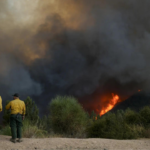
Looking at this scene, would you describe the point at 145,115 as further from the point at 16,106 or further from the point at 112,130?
the point at 16,106

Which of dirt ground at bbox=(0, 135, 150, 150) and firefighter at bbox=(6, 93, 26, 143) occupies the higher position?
firefighter at bbox=(6, 93, 26, 143)

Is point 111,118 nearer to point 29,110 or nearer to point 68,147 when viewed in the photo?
point 68,147

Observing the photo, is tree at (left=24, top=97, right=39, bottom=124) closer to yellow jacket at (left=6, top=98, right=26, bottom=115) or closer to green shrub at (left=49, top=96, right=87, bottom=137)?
green shrub at (left=49, top=96, right=87, bottom=137)

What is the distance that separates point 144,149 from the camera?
37.4 ft

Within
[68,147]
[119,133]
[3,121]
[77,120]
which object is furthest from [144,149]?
[3,121]

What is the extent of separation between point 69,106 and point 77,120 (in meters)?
1.94

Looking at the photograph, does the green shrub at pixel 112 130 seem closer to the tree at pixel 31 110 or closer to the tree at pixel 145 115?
the tree at pixel 145 115

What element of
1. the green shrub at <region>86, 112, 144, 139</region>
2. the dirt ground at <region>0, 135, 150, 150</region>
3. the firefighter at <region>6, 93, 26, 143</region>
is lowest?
the dirt ground at <region>0, 135, 150, 150</region>

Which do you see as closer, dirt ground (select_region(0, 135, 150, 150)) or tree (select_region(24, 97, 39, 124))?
dirt ground (select_region(0, 135, 150, 150))

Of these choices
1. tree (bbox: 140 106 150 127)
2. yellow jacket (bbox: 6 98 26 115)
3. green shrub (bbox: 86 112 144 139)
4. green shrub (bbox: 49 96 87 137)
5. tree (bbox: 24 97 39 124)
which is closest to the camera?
yellow jacket (bbox: 6 98 26 115)

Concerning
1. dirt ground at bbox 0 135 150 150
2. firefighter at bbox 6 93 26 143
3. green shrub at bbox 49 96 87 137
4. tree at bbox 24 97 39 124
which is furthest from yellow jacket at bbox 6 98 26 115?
tree at bbox 24 97 39 124

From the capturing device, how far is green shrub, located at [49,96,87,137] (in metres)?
24.6

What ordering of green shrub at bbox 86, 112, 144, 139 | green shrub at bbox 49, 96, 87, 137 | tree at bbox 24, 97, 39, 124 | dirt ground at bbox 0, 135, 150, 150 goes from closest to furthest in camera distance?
1. dirt ground at bbox 0, 135, 150, 150
2. green shrub at bbox 86, 112, 144, 139
3. green shrub at bbox 49, 96, 87, 137
4. tree at bbox 24, 97, 39, 124

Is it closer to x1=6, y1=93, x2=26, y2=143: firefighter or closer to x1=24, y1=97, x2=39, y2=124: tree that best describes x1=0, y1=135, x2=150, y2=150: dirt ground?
x1=6, y1=93, x2=26, y2=143: firefighter
